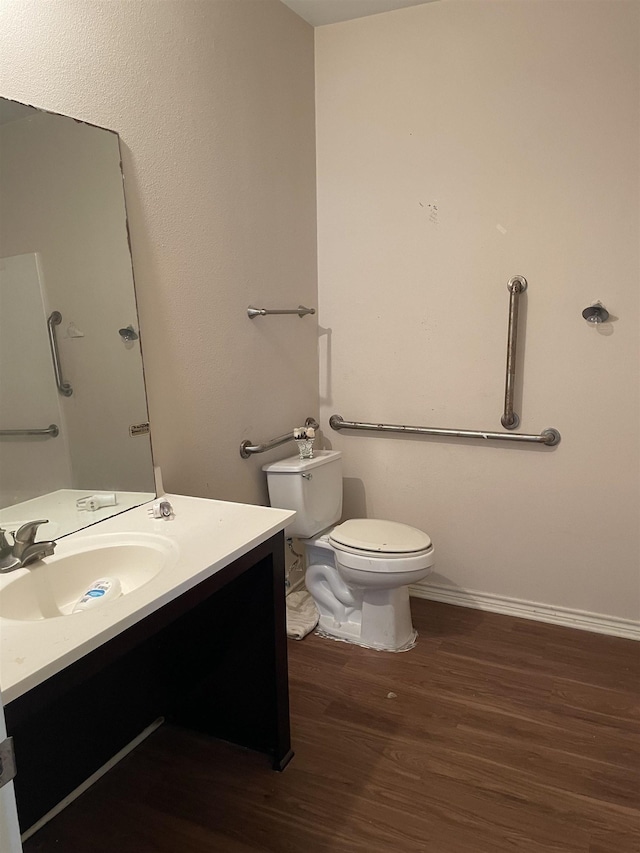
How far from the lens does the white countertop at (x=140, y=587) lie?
1023 mm

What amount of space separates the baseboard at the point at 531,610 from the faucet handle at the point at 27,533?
189 centimetres

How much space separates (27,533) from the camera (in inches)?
55.4

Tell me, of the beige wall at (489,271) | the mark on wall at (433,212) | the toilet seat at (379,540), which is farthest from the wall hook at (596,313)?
the toilet seat at (379,540)

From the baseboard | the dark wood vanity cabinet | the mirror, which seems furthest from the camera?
the baseboard

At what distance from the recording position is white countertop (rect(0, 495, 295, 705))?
40.3 inches

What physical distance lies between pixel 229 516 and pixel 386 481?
1270 mm

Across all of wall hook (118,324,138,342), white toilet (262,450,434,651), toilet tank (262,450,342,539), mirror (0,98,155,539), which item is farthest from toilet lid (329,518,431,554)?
wall hook (118,324,138,342)

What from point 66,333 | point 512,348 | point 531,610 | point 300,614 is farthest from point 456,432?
point 66,333

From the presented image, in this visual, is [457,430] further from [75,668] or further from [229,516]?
[75,668]

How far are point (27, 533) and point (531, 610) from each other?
6.78 ft

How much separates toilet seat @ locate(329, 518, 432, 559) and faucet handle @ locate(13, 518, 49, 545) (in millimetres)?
1185

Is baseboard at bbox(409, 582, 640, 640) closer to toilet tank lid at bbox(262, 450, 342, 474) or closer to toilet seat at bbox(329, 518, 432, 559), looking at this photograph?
toilet seat at bbox(329, 518, 432, 559)

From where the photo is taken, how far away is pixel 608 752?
182 cm

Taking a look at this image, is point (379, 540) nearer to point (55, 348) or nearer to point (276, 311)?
point (276, 311)
